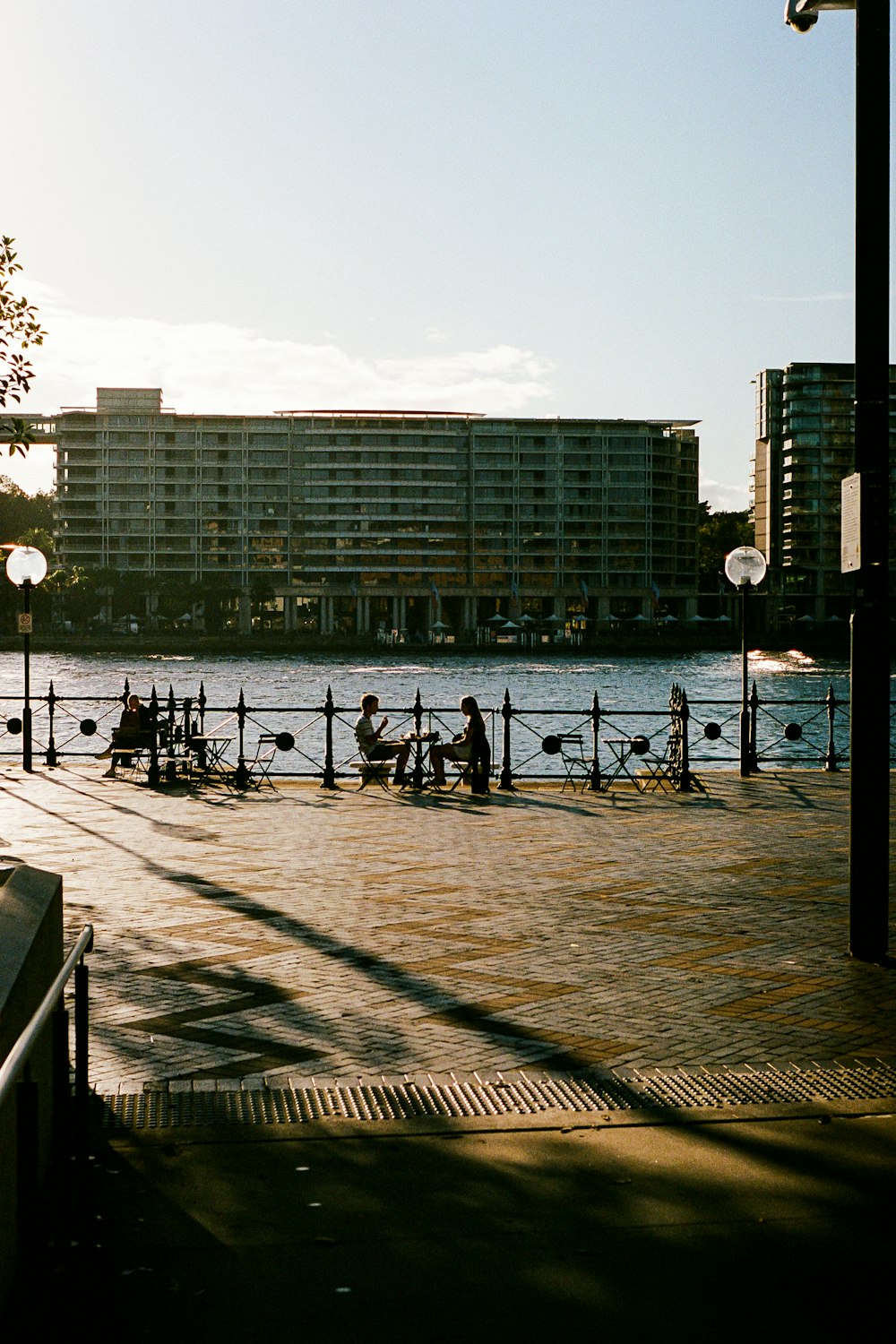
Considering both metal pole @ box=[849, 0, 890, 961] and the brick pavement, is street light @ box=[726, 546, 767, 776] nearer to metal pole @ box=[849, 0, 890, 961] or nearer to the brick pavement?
the brick pavement

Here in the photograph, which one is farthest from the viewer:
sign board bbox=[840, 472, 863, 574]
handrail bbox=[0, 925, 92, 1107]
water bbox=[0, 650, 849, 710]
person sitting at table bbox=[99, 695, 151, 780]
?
water bbox=[0, 650, 849, 710]

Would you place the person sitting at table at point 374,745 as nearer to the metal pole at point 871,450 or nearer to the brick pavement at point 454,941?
the brick pavement at point 454,941

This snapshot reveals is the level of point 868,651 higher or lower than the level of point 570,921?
higher

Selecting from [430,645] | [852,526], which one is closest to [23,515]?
[430,645]

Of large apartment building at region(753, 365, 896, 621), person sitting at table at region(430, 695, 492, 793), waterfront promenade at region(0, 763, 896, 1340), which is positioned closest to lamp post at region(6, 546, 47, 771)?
person sitting at table at region(430, 695, 492, 793)

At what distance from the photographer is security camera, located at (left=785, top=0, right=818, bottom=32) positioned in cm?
845

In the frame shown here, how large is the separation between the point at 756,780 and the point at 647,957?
1317 centimetres

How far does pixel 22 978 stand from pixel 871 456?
561 cm

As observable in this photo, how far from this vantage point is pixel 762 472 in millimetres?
191500

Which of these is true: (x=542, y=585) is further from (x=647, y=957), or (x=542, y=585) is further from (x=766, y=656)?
(x=647, y=957)

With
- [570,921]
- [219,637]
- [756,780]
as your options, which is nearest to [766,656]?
[219,637]

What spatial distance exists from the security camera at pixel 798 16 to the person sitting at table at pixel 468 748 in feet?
40.7

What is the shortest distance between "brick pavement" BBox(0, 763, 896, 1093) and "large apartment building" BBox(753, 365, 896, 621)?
172m

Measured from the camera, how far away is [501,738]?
5106 cm
